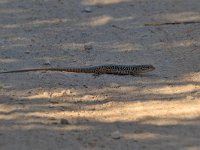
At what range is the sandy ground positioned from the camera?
6996 millimetres

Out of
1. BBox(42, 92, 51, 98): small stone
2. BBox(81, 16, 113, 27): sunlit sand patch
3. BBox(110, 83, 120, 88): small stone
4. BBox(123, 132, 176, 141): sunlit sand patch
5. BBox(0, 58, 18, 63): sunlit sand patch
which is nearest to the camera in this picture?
BBox(123, 132, 176, 141): sunlit sand patch

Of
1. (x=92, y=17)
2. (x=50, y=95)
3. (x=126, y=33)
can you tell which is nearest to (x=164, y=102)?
(x=50, y=95)

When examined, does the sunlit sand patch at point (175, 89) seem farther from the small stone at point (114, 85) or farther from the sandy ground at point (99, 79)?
the small stone at point (114, 85)

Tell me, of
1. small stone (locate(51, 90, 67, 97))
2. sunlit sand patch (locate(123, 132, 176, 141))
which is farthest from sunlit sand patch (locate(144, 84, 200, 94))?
sunlit sand patch (locate(123, 132, 176, 141))

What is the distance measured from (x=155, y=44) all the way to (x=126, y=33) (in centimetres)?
79

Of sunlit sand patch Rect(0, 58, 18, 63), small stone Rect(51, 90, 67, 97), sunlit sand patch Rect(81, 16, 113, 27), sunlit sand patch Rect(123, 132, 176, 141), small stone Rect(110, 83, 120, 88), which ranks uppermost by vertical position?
sunlit sand patch Rect(123, 132, 176, 141)

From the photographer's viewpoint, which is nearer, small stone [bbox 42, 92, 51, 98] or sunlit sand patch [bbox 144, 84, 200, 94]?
small stone [bbox 42, 92, 51, 98]

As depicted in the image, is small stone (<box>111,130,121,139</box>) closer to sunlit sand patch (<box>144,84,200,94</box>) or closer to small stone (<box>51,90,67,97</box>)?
small stone (<box>51,90,67,97</box>)

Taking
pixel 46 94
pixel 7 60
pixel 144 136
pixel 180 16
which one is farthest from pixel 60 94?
pixel 180 16

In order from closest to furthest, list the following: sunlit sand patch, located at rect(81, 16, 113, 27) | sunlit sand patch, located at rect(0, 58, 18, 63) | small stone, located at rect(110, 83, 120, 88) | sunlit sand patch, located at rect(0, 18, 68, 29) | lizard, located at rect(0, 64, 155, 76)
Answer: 1. small stone, located at rect(110, 83, 120, 88)
2. lizard, located at rect(0, 64, 155, 76)
3. sunlit sand patch, located at rect(0, 58, 18, 63)
4. sunlit sand patch, located at rect(0, 18, 68, 29)
5. sunlit sand patch, located at rect(81, 16, 113, 27)

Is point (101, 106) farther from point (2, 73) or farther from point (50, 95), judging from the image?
point (2, 73)

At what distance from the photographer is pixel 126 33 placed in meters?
11.7

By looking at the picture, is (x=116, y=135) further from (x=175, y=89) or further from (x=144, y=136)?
(x=175, y=89)

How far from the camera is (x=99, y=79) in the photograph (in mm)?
9320
